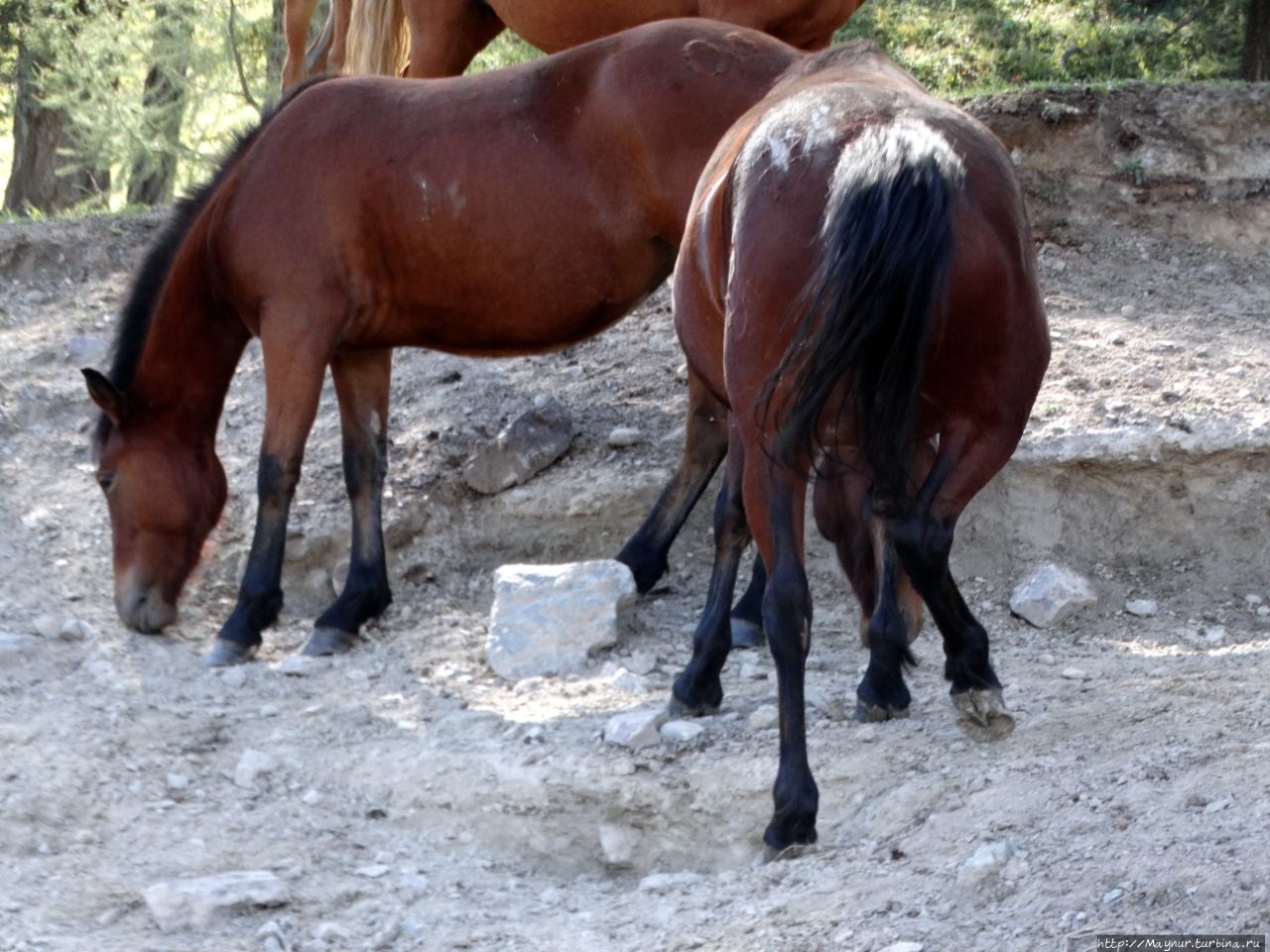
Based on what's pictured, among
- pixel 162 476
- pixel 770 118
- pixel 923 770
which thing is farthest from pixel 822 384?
pixel 162 476

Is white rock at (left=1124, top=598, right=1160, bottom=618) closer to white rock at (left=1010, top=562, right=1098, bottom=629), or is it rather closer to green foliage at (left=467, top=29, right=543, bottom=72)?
white rock at (left=1010, top=562, right=1098, bottom=629)

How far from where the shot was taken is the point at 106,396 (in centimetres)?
584

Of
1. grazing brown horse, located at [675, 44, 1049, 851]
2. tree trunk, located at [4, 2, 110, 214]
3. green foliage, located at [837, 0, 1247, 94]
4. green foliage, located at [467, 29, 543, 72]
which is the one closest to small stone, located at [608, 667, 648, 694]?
grazing brown horse, located at [675, 44, 1049, 851]

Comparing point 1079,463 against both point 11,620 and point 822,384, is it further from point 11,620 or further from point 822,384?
point 11,620

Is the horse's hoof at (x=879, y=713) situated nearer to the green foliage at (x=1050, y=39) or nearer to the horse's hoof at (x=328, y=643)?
the horse's hoof at (x=328, y=643)

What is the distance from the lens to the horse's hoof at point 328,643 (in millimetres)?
5676

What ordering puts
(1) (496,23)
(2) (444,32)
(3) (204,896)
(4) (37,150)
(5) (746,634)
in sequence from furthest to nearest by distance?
(4) (37,150), (1) (496,23), (2) (444,32), (5) (746,634), (3) (204,896)

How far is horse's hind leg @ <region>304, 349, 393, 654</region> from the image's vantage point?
18.9ft

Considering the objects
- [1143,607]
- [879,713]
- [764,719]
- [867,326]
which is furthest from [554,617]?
[867,326]

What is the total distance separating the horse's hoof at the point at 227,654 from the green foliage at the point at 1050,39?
6494mm

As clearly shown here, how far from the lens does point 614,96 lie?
211 inches

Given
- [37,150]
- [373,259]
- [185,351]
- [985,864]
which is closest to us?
[985,864]

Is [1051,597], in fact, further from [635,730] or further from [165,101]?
[165,101]

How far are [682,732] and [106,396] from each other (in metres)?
2.72
